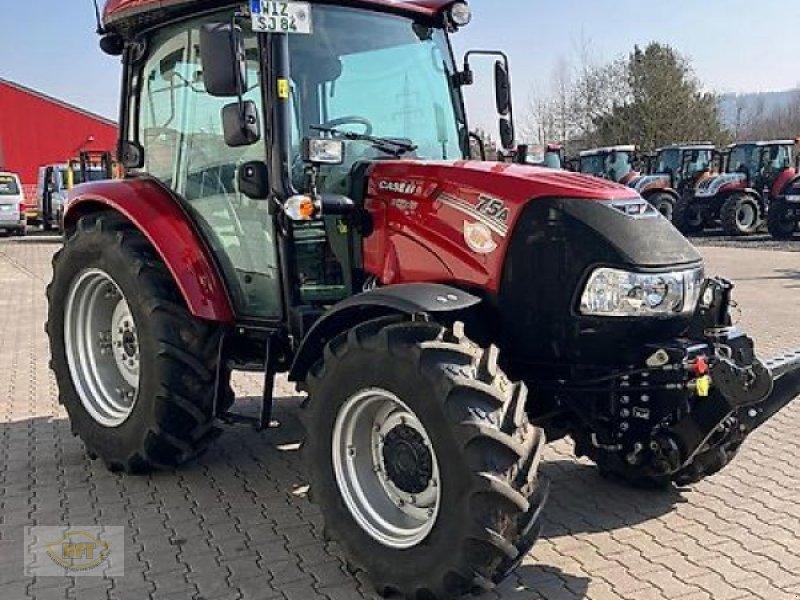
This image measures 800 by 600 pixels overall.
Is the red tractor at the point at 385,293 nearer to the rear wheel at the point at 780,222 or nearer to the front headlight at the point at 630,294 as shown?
the front headlight at the point at 630,294

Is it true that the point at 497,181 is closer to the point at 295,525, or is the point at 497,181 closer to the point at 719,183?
the point at 295,525

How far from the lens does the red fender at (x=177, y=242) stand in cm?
452

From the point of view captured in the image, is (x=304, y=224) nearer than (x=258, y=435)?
Yes

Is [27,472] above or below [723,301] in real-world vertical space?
below

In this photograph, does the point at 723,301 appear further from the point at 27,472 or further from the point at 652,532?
the point at 27,472

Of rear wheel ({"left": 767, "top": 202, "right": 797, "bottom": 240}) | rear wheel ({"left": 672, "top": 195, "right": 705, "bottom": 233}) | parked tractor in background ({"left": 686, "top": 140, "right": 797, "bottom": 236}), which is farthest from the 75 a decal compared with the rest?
rear wheel ({"left": 672, "top": 195, "right": 705, "bottom": 233})

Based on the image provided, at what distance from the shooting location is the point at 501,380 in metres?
3.22

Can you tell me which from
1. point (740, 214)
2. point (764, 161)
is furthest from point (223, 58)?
point (764, 161)

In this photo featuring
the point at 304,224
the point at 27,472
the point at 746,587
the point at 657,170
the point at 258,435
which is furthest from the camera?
the point at 657,170

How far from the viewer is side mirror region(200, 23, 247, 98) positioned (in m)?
3.72

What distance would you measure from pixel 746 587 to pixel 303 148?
8.38ft

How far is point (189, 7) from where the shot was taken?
14.8 ft

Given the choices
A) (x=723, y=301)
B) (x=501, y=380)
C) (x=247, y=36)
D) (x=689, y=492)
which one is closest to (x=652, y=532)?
(x=689, y=492)

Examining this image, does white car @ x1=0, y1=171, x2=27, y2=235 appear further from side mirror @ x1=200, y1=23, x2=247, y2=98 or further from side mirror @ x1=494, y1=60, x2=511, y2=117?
side mirror @ x1=200, y1=23, x2=247, y2=98
